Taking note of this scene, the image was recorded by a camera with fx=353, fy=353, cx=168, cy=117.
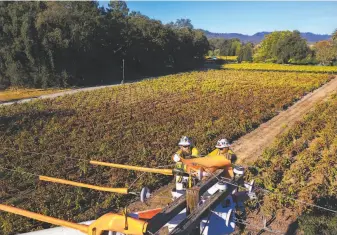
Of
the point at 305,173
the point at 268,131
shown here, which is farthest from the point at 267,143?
the point at 305,173

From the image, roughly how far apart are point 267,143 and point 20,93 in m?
26.0

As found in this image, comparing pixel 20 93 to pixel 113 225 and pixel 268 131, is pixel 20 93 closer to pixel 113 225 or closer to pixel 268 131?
pixel 268 131

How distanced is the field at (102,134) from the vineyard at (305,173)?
2.87m

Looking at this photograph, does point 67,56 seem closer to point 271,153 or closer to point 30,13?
point 30,13

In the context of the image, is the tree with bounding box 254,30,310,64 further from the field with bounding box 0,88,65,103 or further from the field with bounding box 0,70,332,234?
the field with bounding box 0,88,65,103

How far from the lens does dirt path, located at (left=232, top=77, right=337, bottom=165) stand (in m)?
16.1

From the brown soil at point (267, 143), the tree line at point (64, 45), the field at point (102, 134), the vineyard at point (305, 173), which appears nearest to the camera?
the vineyard at point (305, 173)

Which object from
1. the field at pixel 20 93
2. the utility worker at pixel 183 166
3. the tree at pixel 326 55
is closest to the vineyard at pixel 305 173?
the utility worker at pixel 183 166

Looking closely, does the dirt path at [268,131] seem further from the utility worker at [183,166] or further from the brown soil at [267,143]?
the utility worker at [183,166]

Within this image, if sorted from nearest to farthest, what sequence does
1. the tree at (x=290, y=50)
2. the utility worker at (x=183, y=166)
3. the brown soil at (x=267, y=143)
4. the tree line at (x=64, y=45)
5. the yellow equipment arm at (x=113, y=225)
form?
the yellow equipment arm at (x=113, y=225) → the utility worker at (x=183, y=166) → the brown soil at (x=267, y=143) → the tree line at (x=64, y=45) → the tree at (x=290, y=50)

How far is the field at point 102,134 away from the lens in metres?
10.8

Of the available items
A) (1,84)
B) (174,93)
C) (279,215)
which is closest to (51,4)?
(1,84)

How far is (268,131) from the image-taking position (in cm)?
2014

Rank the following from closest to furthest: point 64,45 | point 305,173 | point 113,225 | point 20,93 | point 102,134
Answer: point 113,225 < point 305,173 < point 102,134 < point 20,93 < point 64,45
